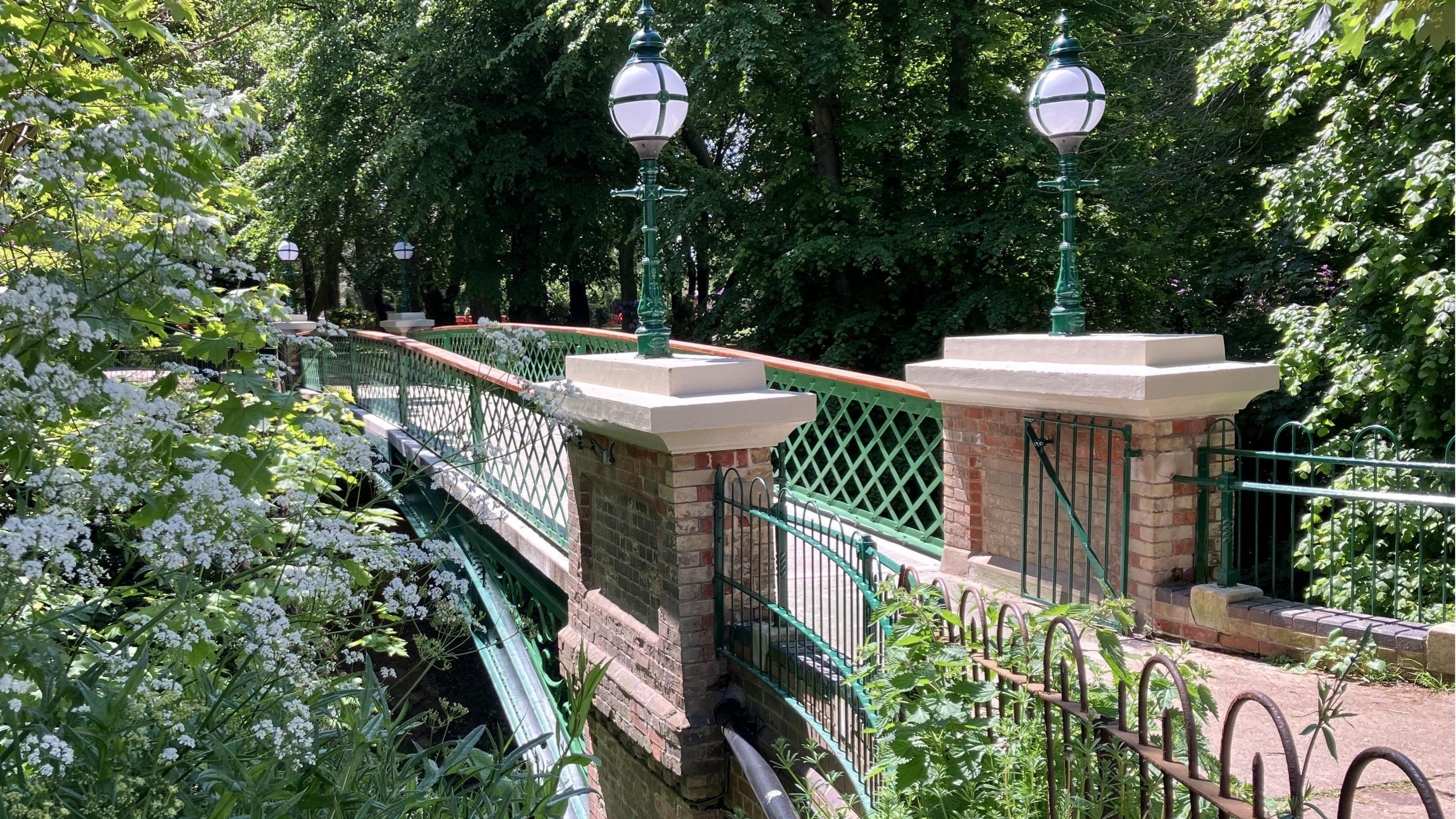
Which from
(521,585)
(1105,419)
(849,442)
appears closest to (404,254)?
(521,585)

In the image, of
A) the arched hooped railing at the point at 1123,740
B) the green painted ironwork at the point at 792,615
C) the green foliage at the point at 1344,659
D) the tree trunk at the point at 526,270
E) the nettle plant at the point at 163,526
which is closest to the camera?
the arched hooped railing at the point at 1123,740

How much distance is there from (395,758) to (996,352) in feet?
13.2

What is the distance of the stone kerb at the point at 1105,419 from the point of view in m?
4.87

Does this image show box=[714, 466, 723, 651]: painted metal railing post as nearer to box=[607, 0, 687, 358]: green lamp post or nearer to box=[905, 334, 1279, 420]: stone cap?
box=[607, 0, 687, 358]: green lamp post

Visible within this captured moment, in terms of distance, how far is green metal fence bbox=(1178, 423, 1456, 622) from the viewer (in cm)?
486

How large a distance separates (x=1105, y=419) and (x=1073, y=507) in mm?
481

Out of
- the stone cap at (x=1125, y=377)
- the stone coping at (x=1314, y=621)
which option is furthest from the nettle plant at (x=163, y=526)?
the stone coping at (x=1314, y=621)

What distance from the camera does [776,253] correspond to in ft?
49.0

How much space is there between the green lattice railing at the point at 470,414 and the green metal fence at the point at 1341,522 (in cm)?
301

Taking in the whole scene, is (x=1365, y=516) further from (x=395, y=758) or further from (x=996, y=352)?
(x=395, y=758)

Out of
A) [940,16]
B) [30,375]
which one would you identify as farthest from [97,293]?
[940,16]

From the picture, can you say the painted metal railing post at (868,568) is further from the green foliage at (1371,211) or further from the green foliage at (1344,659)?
the green foliage at (1371,211)

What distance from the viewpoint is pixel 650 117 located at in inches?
197

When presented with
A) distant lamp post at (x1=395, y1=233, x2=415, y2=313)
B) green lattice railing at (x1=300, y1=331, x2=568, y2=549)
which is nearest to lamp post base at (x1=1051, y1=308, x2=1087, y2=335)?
green lattice railing at (x1=300, y1=331, x2=568, y2=549)
